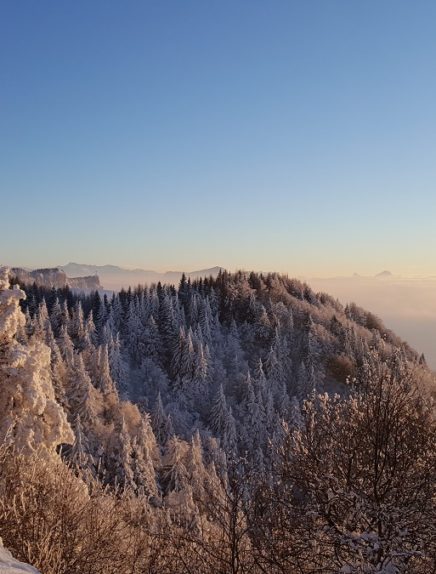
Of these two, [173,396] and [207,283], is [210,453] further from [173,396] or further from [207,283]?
[207,283]

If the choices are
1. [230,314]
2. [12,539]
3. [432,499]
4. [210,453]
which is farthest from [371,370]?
[230,314]

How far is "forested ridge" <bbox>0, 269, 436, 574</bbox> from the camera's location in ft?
35.5

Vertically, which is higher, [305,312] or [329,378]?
[305,312]

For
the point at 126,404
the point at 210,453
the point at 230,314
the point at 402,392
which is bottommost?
the point at 210,453

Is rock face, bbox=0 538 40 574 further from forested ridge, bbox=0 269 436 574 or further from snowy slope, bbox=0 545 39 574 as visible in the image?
forested ridge, bbox=0 269 436 574

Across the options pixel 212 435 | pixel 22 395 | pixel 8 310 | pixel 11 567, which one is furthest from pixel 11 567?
pixel 212 435

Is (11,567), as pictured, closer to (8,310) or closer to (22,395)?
(22,395)

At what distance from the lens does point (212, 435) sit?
9106 centimetres

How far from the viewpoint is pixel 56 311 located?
10625cm

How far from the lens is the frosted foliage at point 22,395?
17.6 metres

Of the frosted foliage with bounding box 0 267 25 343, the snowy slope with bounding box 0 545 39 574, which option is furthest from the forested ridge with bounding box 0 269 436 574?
the snowy slope with bounding box 0 545 39 574

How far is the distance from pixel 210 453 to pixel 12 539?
71.4 meters

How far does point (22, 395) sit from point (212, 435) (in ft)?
252

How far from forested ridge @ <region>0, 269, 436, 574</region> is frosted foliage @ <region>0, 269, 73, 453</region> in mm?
56
